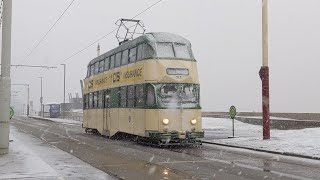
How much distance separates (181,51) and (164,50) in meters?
0.84

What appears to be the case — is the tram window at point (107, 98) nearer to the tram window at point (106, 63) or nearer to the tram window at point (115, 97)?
the tram window at point (115, 97)

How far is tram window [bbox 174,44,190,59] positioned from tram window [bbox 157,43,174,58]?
0.76ft

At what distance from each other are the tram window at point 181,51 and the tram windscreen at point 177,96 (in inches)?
52.6

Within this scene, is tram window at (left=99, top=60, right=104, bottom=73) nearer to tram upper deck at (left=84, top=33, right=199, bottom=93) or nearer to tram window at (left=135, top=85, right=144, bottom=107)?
tram upper deck at (left=84, top=33, right=199, bottom=93)

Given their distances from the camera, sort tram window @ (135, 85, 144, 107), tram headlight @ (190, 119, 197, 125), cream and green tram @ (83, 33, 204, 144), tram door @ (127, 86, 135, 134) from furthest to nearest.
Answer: tram door @ (127, 86, 135, 134) → tram window @ (135, 85, 144, 107) → tram headlight @ (190, 119, 197, 125) → cream and green tram @ (83, 33, 204, 144)

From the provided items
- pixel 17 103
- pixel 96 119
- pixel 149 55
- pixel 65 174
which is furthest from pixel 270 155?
pixel 17 103

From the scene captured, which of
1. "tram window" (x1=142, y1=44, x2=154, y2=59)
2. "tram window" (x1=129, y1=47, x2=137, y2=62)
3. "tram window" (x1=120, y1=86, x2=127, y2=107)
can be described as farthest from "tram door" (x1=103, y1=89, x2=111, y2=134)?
"tram window" (x1=142, y1=44, x2=154, y2=59)

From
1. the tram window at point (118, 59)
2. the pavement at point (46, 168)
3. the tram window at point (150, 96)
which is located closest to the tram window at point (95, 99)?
the tram window at point (118, 59)

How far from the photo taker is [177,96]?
2041 cm

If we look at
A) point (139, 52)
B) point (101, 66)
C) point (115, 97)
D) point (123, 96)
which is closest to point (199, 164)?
point (139, 52)

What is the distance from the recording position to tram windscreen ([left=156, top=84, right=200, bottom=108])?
20156 mm

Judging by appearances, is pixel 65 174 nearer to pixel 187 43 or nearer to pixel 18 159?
pixel 18 159

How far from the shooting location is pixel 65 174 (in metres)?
11.6

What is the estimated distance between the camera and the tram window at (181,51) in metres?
20.9
